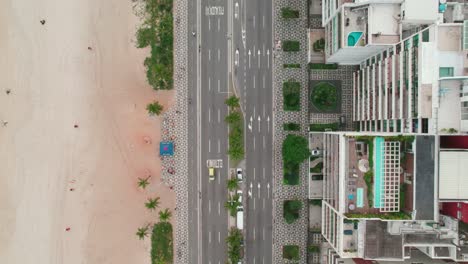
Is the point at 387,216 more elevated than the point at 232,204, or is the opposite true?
the point at 387,216

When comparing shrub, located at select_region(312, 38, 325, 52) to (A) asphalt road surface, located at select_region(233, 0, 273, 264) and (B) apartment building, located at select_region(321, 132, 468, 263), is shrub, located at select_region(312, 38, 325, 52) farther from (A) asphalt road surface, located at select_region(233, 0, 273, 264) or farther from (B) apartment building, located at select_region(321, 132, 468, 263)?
(B) apartment building, located at select_region(321, 132, 468, 263)

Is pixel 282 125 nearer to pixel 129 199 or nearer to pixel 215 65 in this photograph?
pixel 215 65

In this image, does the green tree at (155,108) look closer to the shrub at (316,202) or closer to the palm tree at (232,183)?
the palm tree at (232,183)

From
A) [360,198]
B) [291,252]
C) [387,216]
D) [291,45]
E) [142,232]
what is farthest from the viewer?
[291,252]

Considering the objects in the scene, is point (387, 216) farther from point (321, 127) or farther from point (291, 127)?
point (291, 127)

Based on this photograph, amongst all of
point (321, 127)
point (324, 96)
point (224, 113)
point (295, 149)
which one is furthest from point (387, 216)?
point (224, 113)

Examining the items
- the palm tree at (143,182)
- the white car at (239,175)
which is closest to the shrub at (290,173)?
the white car at (239,175)
